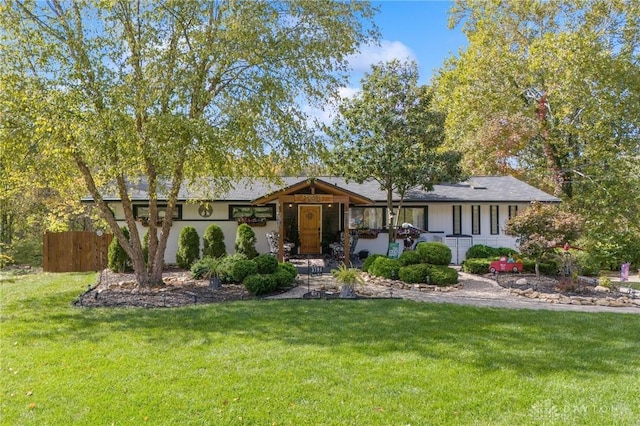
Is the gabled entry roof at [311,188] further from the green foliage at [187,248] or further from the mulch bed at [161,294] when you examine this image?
the mulch bed at [161,294]

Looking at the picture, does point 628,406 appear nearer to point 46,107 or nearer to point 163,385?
point 163,385

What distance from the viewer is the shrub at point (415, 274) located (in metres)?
10.9

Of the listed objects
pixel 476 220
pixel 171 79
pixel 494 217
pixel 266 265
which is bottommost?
pixel 266 265

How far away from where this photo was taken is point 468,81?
67.1ft

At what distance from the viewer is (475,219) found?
1627 centimetres

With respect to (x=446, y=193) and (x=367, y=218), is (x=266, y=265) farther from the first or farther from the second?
(x=446, y=193)

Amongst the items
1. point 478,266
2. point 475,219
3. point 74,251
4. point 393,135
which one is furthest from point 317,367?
point 475,219

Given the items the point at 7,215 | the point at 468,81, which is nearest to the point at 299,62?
the point at 468,81

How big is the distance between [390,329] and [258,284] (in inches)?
144

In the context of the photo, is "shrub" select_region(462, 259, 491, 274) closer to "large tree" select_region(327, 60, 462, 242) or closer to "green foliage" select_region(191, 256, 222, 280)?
"large tree" select_region(327, 60, 462, 242)

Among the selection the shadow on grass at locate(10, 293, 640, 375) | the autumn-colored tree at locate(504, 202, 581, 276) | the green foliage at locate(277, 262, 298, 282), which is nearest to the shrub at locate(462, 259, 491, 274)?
the autumn-colored tree at locate(504, 202, 581, 276)

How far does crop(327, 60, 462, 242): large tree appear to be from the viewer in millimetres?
14016

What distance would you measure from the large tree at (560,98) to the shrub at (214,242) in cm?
1249

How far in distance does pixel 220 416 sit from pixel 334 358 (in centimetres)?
180
